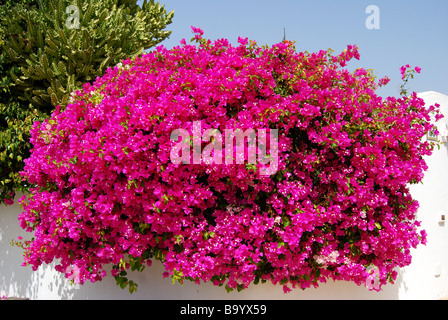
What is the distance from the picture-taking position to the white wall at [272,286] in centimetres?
574

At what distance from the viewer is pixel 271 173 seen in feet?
15.4

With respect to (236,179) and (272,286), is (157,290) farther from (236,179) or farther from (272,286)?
(236,179)

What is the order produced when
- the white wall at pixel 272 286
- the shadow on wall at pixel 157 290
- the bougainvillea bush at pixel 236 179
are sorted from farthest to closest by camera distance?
1. the white wall at pixel 272 286
2. the shadow on wall at pixel 157 290
3. the bougainvillea bush at pixel 236 179

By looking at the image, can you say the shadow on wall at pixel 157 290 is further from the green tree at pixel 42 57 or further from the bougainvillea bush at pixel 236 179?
the green tree at pixel 42 57

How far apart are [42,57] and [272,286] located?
5.41 m

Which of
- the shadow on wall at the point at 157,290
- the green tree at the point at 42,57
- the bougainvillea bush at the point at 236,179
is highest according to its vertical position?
the green tree at the point at 42,57

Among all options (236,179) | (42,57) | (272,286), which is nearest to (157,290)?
(272,286)

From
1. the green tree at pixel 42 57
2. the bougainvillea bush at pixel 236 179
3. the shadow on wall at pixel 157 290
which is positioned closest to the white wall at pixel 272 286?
the shadow on wall at pixel 157 290

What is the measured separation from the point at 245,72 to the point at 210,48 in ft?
4.12

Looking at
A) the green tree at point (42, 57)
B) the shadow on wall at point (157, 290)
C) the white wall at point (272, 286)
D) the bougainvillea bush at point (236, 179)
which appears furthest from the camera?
the green tree at point (42, 57)

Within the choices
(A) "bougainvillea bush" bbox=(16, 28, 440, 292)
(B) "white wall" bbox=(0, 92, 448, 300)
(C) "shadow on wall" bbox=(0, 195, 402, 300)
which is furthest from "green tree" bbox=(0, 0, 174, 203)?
(A) "bougainvillea bush" bbox=(16, 28, 440, 292)

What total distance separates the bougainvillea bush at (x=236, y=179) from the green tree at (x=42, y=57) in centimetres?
197

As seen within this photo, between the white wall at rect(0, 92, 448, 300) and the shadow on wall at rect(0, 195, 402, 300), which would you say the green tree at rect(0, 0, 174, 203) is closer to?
the white wall at rect(0, 92, 448, 300)
